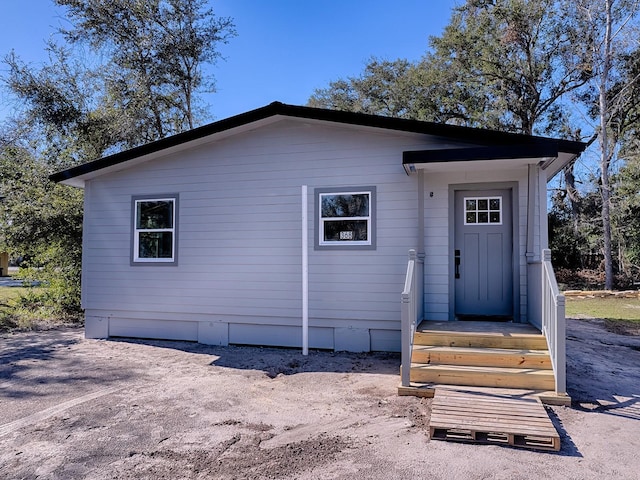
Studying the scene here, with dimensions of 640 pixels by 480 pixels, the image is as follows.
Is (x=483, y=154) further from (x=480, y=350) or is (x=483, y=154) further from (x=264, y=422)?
(x=264, y=422)

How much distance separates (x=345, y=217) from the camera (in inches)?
256

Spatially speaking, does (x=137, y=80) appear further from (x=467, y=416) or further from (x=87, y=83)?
(x=467, y=416)

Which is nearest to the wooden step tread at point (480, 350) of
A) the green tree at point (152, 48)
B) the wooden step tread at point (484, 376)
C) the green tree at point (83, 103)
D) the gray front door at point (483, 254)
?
the wooden step tread at point (484, 376)

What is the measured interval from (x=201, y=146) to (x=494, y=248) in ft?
16.6

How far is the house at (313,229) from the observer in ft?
19.5

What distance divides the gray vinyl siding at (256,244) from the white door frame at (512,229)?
22.9 inches

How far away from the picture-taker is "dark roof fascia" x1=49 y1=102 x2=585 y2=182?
217 inches

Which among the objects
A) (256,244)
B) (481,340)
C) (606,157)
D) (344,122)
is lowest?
(481,340)

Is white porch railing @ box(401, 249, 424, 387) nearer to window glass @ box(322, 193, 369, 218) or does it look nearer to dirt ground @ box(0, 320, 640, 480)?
dirt ground @ box(0, 320, 640, 480)

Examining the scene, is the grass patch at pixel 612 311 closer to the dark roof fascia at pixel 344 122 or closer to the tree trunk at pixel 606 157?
the tree trunk at pixel 606 157

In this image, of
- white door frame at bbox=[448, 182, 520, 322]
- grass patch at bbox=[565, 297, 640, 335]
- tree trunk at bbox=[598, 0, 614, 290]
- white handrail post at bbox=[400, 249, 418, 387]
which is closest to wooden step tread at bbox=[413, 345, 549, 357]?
white handrail post at bbox=[400, 249, 418, 387]

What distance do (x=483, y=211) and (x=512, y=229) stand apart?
0.48 meters

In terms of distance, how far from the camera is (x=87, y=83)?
44.3 feet

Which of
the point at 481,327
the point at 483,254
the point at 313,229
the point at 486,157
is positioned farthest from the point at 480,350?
the point at 313,229
